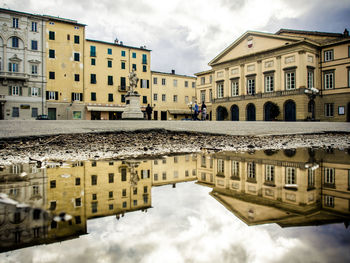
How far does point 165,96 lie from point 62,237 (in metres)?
48.5

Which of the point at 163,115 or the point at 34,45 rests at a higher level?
the point at 34,45

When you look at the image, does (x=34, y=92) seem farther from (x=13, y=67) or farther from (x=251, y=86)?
(x=251, y=86)

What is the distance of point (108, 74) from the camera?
42.0 metres

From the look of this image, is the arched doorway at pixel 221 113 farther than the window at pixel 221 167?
Yes

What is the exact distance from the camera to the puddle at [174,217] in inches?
43.4

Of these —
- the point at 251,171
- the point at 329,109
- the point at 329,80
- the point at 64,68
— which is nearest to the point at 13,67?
the point at 64,68

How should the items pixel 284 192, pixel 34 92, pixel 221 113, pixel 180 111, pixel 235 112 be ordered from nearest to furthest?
pixel 284 192 → pixel 34 92 → pixel 235 112 → pixel 221 113 → pixel 180 111

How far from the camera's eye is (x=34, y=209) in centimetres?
161

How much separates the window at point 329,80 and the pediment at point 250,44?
21.1 feet

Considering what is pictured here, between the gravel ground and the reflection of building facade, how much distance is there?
2.10 m

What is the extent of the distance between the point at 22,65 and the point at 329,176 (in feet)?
133

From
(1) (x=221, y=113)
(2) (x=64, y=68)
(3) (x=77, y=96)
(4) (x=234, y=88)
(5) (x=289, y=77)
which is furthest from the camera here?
(1) (x=221, y=113)

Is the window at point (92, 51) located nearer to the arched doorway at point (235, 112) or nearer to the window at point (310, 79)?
the arched doorway at point (235, 112)

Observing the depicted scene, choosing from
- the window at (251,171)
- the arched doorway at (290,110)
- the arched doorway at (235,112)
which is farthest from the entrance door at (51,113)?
the window at (251,171)
